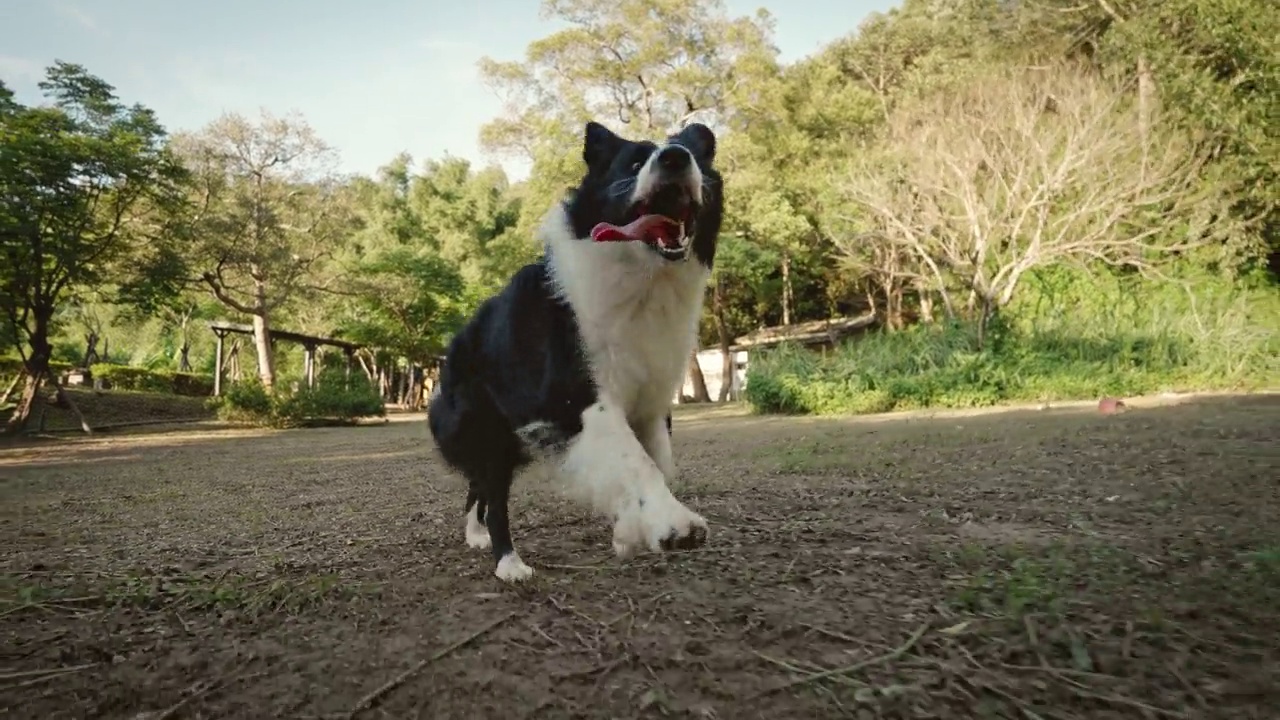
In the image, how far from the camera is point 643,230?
2.75 metres

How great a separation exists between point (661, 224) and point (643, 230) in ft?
0.23

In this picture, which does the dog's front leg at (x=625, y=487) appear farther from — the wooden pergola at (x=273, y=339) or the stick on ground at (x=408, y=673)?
the wooden pergola at (x=273, y=339)

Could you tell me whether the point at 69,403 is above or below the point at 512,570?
above

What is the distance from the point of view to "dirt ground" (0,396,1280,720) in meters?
1.86

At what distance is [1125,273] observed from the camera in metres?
19.7

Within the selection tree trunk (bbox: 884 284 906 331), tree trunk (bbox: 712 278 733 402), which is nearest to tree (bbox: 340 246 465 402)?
tree trunk (bbox: 712 278 733 402)

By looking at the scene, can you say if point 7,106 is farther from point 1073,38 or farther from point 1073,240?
point 1073,38

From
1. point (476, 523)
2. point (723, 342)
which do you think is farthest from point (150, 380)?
point (476, 523)

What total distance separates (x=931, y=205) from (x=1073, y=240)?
10.8 ft

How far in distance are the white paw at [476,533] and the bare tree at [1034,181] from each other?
1547cm

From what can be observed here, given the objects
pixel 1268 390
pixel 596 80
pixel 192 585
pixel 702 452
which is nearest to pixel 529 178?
pixel 596 80

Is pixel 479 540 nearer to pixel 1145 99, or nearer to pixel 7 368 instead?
pixel 1145 99

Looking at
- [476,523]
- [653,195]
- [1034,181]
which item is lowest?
[476,523]

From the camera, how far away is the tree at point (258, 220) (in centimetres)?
2219
